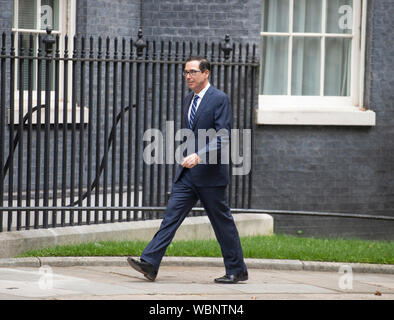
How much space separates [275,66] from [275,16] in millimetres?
677

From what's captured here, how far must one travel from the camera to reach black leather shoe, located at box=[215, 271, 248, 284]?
8.11 meters

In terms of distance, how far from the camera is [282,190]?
12539mm

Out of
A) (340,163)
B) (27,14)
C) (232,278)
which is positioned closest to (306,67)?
(340,163)

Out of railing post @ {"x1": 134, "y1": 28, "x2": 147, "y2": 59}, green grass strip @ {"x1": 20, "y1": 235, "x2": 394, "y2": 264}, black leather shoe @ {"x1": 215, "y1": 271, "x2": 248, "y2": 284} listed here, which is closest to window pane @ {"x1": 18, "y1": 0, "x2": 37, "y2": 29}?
railing post @ {"x1": 134, "y1": 28, "x2": 147, "y2": 59}

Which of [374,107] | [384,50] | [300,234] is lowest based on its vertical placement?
[300,234]

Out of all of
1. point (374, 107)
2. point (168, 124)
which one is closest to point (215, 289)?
point (168, 124)

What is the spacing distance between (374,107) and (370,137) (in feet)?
1.34

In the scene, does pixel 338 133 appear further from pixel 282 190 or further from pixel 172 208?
pixel 172 208

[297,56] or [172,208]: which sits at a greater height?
[297,56]

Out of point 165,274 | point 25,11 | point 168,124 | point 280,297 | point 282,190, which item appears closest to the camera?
point 280,297

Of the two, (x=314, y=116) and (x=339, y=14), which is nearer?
(x=314, y=116)

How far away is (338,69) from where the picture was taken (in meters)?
13.0

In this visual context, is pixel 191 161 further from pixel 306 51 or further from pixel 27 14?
pixel 306 51

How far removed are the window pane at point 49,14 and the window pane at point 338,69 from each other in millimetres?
3711
